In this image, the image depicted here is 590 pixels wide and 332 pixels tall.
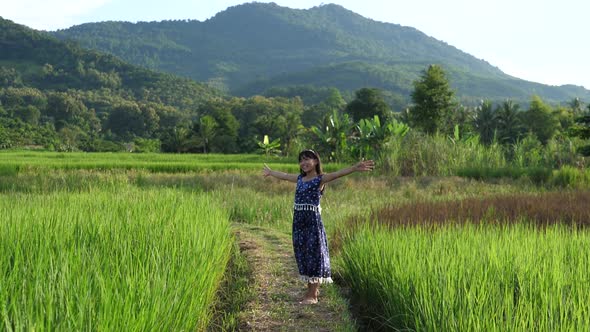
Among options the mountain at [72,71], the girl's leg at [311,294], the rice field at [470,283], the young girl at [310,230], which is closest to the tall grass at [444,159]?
the rice field at [470,283]

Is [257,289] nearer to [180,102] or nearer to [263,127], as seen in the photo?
[263,127]

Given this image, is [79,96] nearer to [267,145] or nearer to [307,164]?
[267,145]

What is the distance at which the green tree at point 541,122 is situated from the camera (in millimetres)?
50031

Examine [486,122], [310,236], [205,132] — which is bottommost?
[205,132]

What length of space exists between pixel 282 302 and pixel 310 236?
0.63 metres

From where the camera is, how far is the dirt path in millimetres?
3742

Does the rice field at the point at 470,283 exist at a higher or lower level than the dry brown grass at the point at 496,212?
higher

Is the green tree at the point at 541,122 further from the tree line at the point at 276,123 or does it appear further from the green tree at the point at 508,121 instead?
the green tree at the point at 508,121

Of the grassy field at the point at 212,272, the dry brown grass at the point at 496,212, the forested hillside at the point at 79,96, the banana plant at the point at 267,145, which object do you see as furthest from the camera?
the forested hillside at the point at 79,96

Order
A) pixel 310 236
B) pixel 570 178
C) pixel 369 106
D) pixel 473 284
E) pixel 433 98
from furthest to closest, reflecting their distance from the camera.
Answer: pixel 369 106 → pixel 433 98 → pixel 570 178 → pixel 310 236 → pixel 473 284

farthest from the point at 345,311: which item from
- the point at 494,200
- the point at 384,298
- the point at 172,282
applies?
the point at 494,200

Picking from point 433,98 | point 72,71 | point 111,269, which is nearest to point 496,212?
point 111,269

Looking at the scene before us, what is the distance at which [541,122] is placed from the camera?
5056 cm

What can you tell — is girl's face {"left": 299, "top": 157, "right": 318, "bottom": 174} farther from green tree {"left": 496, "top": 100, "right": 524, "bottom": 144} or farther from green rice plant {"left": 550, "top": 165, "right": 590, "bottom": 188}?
green tree {"left": 496, "top": 100, "right": 524, "bottom": 144}
